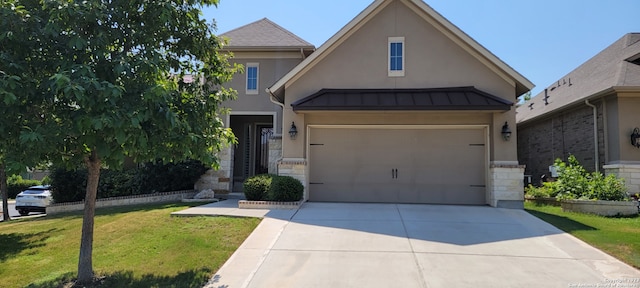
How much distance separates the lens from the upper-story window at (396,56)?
12391 millimetres

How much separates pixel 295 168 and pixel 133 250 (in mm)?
5837

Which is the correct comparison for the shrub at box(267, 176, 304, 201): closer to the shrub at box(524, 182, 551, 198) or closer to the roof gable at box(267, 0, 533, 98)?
the roof gable at box(267, 0, 533, 98)

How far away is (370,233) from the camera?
807cm

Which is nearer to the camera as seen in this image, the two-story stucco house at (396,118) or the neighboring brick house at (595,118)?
the two-story stucco house at (396,118)

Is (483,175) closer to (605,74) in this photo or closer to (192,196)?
(605,74)

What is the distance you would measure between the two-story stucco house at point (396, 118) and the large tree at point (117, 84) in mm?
6033

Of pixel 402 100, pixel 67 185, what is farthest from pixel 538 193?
pixel 67 185

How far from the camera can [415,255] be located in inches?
260

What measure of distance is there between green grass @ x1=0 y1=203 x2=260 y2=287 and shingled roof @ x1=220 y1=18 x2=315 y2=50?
817cm

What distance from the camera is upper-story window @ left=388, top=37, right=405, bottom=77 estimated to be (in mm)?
12391

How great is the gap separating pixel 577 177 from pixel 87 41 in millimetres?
12602

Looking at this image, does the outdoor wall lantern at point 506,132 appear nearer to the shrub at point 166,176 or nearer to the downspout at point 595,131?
the downspout at point 595,131

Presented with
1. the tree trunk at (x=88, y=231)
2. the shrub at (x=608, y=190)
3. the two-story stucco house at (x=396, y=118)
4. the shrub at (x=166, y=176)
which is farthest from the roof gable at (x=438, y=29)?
the tree trunk at (x=88, y=231)

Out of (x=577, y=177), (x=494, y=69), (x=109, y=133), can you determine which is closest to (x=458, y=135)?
(x=494, y=69)
